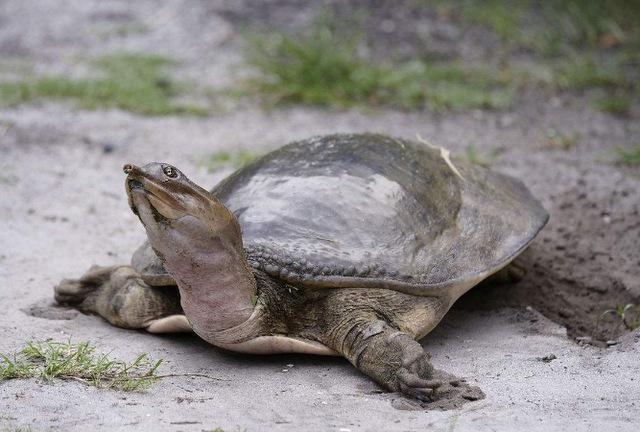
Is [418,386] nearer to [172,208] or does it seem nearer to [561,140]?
[172,208]

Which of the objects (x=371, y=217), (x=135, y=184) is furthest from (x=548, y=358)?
(x=135, y=184)

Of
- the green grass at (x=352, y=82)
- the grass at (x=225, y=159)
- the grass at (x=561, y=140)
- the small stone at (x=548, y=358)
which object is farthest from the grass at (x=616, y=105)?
the small stone at (x=548, y=358)

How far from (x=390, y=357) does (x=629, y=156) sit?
9.67ft

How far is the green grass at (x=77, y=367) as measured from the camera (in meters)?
2.78

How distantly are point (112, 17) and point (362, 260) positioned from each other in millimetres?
6380

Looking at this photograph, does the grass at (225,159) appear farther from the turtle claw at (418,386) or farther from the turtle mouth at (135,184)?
the turtle claw at (418,386)

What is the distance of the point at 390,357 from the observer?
2912 mm

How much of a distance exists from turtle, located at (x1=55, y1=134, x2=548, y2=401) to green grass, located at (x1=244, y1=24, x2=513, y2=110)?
2.89 m

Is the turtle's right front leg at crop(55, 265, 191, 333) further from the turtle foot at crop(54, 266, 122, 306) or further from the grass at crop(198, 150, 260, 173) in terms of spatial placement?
the grass at crop(198, 150, 260, 173)

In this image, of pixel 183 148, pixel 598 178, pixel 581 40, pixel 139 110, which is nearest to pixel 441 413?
pixel 598 178

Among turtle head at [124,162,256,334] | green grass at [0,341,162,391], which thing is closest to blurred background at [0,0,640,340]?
green grass at [0,341,162,391]

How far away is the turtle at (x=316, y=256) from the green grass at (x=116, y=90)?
118 inches

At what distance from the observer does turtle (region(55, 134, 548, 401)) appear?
2850mm

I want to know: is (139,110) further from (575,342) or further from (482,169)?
(575,342)
